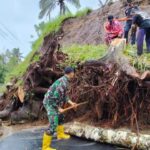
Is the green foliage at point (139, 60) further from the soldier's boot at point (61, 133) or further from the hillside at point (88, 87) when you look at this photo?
the soldier's boot at point (61, 133)

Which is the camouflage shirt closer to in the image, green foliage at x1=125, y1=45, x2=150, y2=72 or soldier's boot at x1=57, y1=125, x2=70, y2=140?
soldier's boot at x1=57, y1=125, x2=70, y2=140

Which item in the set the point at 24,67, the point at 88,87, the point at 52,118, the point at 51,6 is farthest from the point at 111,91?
the point at 51,6

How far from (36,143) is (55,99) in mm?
1439

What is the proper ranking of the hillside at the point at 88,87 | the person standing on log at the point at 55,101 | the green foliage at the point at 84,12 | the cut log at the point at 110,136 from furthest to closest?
1. the green foliage at the point at 84,12
2. the hillside at the point at 88,87
3. the person standing on log at the point at 55,101
4. the cut log at the point at 110,136

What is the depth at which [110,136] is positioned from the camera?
334 inches

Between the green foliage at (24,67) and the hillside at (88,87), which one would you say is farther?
the green foliage at (24,67)

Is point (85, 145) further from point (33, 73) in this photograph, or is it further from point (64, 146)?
point (33, 73)

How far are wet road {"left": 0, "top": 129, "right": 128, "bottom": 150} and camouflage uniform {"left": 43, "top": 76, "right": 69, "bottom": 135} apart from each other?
61 centimetres

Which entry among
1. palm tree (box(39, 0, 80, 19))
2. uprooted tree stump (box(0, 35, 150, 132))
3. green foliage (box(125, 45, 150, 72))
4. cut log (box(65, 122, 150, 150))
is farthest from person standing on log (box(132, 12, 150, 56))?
palm tree (box(39, 0, 80, 19))

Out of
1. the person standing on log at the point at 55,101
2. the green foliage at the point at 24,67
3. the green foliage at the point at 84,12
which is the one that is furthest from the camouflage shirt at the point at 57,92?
the green foliage at the point at 84,12

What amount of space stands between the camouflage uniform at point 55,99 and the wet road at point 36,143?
0.61 metres

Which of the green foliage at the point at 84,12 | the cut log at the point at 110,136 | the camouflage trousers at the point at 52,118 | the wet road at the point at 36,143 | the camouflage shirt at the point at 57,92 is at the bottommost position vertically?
the wet road at the point at 36,143

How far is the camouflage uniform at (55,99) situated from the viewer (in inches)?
318

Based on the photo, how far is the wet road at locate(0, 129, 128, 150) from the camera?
8414 mm
